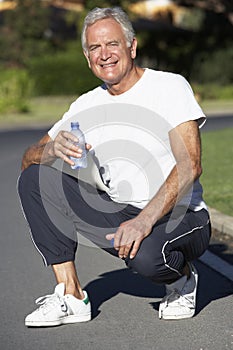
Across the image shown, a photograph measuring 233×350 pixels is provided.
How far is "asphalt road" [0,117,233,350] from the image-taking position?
15.0 feet

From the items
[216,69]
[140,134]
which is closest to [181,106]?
[140,134]

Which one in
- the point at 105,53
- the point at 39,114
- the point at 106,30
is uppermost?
the point at 106,30

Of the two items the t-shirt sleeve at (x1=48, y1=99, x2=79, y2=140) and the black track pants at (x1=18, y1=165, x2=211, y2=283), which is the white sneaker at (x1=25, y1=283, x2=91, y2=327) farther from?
the t-shirt sleeve at (x1=48, y1=99, x2=79, y2=140)

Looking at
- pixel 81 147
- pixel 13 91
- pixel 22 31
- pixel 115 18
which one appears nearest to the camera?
pixel 81 147

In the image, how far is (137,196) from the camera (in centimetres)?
488

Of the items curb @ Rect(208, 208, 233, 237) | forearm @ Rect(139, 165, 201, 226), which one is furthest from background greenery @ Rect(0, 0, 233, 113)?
forearm @ Rect(139, 165, 201, 226)

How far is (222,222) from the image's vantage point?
24.3 ft

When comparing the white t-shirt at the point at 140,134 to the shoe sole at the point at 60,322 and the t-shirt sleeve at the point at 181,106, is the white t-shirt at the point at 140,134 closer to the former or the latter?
the t-shirt sleeve at the point at 181,106

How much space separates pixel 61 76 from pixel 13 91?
21.5 ft

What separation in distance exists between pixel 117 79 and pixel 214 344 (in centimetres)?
146

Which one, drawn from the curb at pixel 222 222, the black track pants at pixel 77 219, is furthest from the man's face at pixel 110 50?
the curb at pixel 222 222

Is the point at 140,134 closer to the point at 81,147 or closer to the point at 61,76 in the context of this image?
the point at 81,147

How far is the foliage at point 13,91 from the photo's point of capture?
2567cm

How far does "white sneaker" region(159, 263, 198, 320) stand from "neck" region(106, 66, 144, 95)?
1045 millimetres
